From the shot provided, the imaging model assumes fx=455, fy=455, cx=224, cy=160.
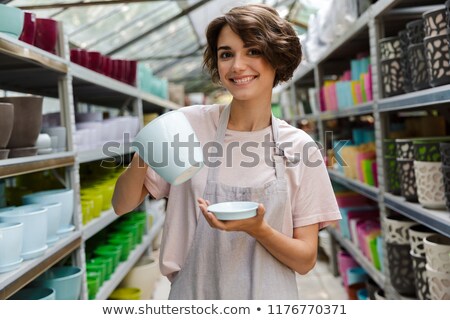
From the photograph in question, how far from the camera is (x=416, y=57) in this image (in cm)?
170

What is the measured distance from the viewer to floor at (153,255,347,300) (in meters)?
3.22

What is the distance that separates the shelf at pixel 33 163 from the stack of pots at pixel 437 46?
1.43 m

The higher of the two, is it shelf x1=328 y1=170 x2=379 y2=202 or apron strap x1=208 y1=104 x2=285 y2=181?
apron strap x1=208 y1=104 x2=285 y2=181

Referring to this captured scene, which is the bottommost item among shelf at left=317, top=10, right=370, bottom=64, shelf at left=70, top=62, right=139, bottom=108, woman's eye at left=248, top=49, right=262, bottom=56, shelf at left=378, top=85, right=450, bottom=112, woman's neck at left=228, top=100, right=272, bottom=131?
woman's neck at left=228, top=100, right=272, bottom=131

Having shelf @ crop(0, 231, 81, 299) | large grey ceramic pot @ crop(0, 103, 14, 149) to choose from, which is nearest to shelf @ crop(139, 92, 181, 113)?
shelf @ crop(0, 231, 81, 299)

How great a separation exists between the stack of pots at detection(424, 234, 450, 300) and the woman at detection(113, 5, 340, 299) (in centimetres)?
66

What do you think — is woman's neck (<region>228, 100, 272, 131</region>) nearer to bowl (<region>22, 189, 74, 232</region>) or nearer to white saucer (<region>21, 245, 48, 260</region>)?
white saucer (<region>21, 245, 48, 260</region>)

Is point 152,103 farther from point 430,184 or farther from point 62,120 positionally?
point 430,184

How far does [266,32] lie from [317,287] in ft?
8.92

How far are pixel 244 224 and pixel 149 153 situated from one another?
0.26 metres

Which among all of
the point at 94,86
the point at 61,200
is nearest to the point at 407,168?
the point at 61,200

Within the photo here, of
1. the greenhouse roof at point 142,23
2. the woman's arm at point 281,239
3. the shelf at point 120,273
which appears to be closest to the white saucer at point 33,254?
the shelf at point 120,273

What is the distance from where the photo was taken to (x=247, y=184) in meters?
1.16

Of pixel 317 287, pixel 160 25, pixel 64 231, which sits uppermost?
pixel 160 25
